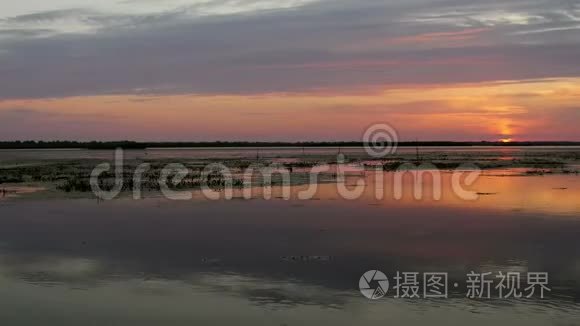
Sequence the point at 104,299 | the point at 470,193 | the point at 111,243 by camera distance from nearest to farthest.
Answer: the point at 104,299, the point at 111,243, the point at 470,193

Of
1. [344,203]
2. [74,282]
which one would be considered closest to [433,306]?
[74,282]

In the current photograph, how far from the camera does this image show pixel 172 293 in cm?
1001

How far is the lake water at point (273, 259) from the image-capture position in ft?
29.4

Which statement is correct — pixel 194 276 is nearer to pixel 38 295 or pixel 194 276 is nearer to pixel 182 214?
pixel 38 295

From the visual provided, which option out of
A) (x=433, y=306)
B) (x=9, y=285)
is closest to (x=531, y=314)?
(x=433, y=306)

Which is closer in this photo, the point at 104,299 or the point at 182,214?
the point at 104,299

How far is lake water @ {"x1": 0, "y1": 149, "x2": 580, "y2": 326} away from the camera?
8953mm

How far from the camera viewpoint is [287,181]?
33.8 metres

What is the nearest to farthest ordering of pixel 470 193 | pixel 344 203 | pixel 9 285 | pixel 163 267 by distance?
pixel 9 285
pixel 163 267
pixel 344 203
pixel 470 193

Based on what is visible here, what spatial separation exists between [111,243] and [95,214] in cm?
588

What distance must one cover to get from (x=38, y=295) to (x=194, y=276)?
2.59m

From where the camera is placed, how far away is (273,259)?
41.0ft

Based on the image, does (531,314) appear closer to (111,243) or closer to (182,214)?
(111,243)

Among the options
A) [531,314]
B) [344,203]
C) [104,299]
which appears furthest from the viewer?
[344,203]
